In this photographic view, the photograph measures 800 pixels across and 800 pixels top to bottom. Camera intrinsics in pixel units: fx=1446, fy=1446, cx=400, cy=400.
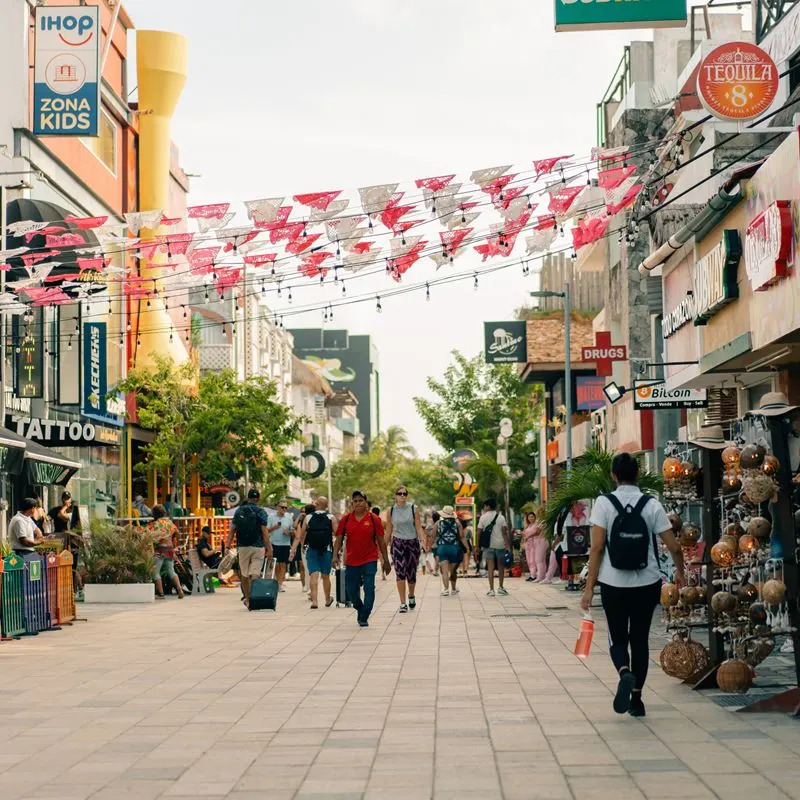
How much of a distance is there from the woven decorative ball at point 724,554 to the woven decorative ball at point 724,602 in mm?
238

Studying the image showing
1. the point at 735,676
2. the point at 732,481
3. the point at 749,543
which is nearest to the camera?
the point at 749,543

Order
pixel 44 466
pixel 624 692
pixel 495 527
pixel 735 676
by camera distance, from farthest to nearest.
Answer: pixel 44 466, pixel 495 527, pixel 735 676, pixel 624 692

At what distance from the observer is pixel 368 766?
790 cm

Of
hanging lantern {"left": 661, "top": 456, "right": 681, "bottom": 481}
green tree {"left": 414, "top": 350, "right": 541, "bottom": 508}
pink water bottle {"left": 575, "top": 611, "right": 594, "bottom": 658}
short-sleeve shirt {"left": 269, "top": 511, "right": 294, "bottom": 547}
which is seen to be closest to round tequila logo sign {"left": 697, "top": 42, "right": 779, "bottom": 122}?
hanging lantern {"left": 661, "top": 456, "right": 681, "bottom": 481}

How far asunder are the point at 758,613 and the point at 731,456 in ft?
3.92

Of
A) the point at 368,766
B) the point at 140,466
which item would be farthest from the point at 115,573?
the point at 140,466

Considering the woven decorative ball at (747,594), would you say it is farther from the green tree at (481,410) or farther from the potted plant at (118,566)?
the green tree at (481,410)

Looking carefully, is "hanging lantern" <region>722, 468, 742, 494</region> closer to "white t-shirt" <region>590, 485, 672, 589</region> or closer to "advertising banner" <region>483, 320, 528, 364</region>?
"white t-shirt" <region>590, 485, 672, 589</region>

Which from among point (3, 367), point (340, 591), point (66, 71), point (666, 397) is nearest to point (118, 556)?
point (340, 591)

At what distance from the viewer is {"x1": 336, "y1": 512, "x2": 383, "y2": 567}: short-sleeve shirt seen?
60.5 ft

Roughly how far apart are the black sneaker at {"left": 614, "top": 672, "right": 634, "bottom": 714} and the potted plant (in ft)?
51.6

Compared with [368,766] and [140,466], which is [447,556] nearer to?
[368,766]

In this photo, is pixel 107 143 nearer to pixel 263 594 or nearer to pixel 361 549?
pixel 263 594

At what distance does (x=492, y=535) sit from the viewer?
2562 centimetres
